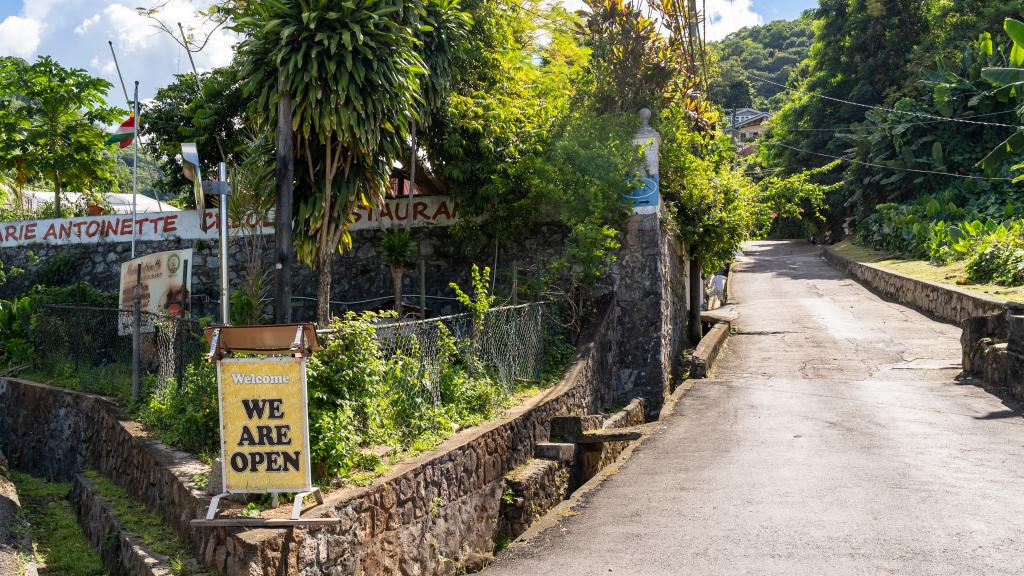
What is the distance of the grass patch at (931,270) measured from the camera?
1906 centimetres

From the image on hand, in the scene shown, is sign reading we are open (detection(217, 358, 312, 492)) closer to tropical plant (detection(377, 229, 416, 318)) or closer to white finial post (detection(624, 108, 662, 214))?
tropical plant (detection(377, 229, 416, 318))

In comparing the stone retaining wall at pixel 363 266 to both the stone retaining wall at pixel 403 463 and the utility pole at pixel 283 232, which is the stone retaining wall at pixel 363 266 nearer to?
the stone retaining wall at pixel 403 463

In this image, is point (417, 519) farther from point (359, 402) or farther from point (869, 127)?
point (869, 127)

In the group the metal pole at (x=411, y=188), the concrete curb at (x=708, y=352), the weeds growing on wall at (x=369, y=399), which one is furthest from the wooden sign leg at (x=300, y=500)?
the concrete curb at (x=708, y=352)

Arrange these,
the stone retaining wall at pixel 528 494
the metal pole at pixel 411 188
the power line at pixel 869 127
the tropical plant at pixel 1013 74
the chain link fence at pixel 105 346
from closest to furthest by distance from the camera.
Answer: the stone retaining wall at pixel 528 494 < the chain link fence at pixel 105 346 < the metal pole at pixel 411 188 < the tropical plant at pixel 1013 74 < the power line at pixel 869 127

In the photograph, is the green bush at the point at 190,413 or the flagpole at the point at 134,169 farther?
the flagpole at the point at 134,169

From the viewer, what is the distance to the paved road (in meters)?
6.59

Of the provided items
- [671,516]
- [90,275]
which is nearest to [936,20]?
[90,275]

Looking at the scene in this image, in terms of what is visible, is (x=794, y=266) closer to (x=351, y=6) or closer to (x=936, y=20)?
(x=936, y=20)

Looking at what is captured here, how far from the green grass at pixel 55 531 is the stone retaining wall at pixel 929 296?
13674mm

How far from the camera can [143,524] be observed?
26.0 feet

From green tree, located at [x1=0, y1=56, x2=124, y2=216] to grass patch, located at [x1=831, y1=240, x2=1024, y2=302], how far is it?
20806 millimetres

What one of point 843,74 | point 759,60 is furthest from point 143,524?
point 759,60

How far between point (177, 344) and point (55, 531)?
232 centimetres
